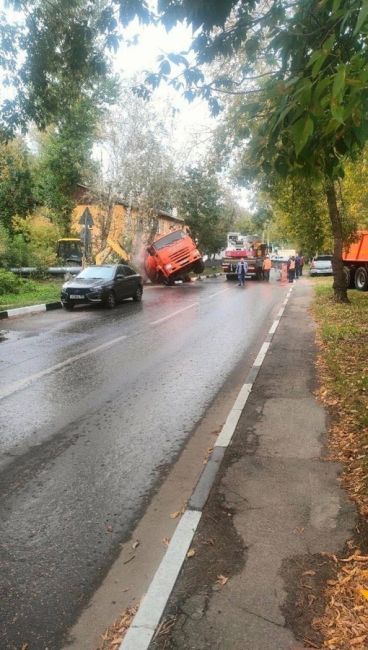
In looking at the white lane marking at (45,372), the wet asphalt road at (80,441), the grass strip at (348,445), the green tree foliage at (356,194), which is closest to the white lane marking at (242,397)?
the wet asphalt road at (80,441)

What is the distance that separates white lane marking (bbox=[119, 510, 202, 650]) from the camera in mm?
2555

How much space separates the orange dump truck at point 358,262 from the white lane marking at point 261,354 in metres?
12.3

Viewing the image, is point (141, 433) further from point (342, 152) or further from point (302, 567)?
point (342, 152)

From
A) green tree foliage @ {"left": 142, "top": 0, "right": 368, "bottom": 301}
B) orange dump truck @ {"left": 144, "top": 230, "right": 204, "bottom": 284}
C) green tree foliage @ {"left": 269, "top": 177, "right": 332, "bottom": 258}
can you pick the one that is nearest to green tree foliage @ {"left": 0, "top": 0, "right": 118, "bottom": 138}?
green tree foliage @ {"left": 142, "top": 0, "right": 368, "bottom": 301}

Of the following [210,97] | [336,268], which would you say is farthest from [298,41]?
[336,268]

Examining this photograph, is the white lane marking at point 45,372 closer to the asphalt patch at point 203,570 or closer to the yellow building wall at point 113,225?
the asphalt patch at point 203,570

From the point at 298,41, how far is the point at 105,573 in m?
5.05

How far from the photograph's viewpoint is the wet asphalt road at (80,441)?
3076 millimetres

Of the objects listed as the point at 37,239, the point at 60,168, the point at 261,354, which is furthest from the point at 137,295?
the point at 60,168

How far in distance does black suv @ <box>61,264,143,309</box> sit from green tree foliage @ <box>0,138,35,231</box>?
1471 centimetres

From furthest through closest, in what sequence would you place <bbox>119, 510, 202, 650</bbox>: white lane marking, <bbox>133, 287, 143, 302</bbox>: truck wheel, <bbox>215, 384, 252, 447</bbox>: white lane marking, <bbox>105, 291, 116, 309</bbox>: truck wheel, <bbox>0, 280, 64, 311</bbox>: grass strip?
1. <bbox>133, 287, 143, 302</bbox>: truck wheel
2. <bbox>0, 280, 64, 311</bbox>: grass strip
3. <bbox>105, 291, 116, 309</bbox>: truck wheel
4. <bbox>215, 384, 252, 447</bbox>: white lane marking
5. <bbox>119, 510, 202, 650</bbox>: white lane marking

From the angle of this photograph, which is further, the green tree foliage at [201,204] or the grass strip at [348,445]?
the green tree foliage at [201,204]

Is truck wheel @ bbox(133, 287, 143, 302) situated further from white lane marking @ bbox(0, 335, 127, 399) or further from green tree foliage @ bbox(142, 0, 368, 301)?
green tree foliage @ bbox(142, 0, 368, 301)

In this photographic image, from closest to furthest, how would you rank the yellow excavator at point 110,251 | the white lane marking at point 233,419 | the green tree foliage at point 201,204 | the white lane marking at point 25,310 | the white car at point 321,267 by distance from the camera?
the white lane marking at point 233,419, the white lane marking at point 25,310, the yellow excavator at point 110,251, the green tree foliage at point 201,204, the white car at point 321,267
